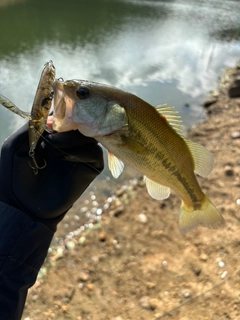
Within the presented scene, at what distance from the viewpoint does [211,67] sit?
42.1ft

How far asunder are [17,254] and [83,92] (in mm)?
1102

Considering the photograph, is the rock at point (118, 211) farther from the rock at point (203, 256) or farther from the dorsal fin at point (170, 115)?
the dorsal fin at point (170, 115)

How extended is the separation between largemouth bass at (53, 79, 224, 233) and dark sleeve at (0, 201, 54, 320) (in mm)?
675

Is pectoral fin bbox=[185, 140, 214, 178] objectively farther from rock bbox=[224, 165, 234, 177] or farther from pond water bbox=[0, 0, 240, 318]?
pond water bbox=[0, 0, 240, 318]

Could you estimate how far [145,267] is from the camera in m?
4.04

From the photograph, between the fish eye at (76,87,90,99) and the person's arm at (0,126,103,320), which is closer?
the fish eye at (76,87,90,99)

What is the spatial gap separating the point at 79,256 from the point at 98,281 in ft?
1.87

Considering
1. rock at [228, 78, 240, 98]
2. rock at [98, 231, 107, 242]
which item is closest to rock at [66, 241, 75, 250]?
rock at [98, 231, 107, 242]

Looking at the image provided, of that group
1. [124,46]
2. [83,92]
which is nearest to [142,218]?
[83,92]

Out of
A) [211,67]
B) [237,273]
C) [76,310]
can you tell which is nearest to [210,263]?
[237,273]

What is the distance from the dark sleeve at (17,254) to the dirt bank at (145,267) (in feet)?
5.64

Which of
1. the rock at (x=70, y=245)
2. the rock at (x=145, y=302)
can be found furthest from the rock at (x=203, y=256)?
the rock at (x=70, y=245)

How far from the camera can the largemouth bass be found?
200 cm

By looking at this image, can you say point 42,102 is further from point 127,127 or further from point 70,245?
point 70,245
